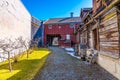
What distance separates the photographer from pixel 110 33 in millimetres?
6730

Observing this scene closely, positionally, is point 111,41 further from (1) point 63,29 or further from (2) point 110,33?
(1) point 63,29

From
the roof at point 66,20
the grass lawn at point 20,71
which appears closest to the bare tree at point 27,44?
the grass lawn at point 20,71

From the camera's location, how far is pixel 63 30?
30.6m

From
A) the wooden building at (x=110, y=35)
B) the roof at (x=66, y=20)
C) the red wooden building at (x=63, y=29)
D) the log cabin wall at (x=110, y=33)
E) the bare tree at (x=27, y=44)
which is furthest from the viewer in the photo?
the roof at (x=66, y=20)

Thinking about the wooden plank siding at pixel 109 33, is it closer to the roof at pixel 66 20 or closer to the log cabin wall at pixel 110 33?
the log cabin wall at pixel 110 33

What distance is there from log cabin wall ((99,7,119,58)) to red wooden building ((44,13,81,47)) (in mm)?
20538

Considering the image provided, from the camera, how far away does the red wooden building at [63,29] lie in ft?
96.4

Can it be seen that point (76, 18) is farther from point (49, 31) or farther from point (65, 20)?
point (49, 31)

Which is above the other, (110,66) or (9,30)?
(9,30)

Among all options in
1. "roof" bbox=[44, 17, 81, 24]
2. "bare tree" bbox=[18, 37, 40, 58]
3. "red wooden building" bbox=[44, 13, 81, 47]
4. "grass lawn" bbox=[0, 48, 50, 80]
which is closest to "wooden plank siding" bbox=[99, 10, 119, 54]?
"grass lawn" bbox=[0, 48, 50, 80]

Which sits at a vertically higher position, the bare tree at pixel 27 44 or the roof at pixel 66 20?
the roof at pixel 66 20

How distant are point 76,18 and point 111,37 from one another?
2543 centimetres

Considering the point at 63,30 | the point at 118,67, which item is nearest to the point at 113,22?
the point at 118,67

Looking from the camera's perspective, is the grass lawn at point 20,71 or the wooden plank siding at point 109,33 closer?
the grass lawn at point 20,71
